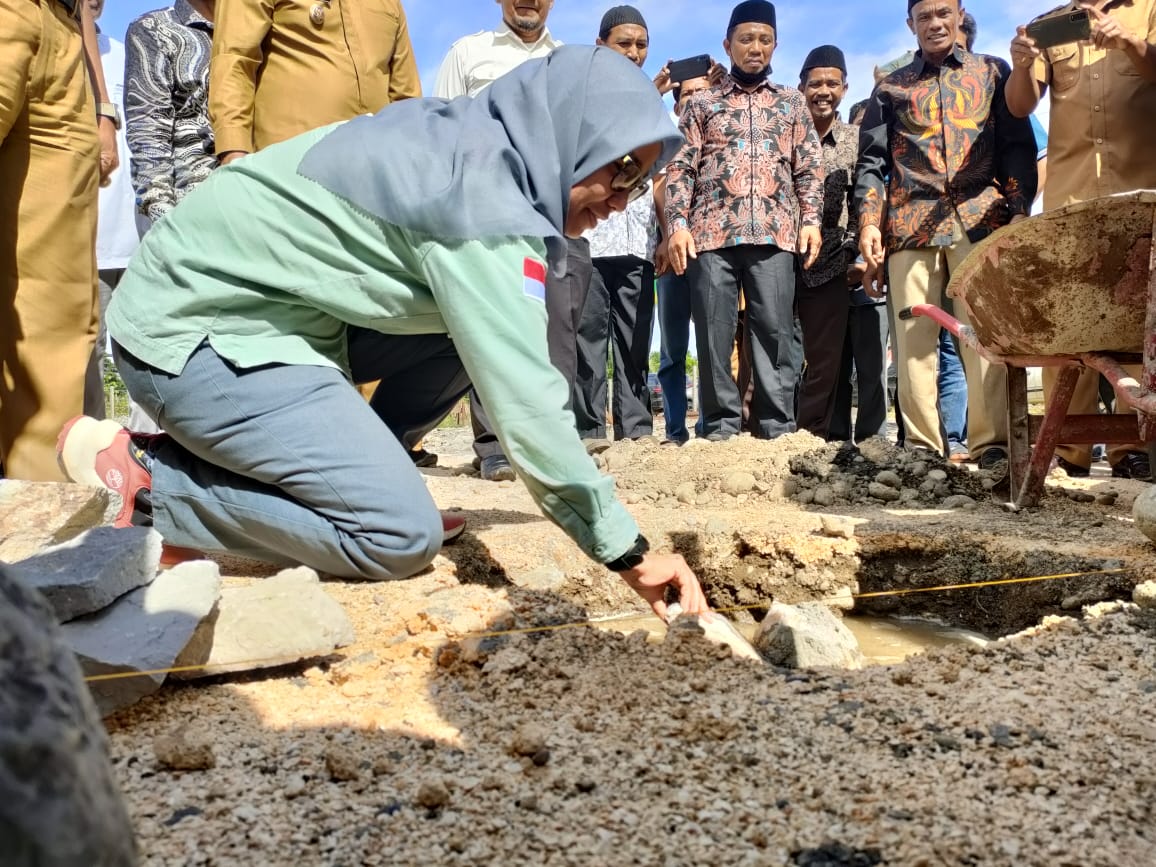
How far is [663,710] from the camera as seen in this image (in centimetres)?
149

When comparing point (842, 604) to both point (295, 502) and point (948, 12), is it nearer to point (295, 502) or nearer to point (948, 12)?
point (295, 502)

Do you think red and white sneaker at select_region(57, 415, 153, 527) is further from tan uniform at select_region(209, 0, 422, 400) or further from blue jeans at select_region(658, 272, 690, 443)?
blue jeans at select_region(658, 272, 690, 443)

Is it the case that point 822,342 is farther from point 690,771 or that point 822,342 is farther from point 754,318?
point 690,771

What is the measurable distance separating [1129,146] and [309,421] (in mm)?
3220

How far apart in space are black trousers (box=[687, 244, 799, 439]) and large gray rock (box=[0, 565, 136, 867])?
3.85 meters

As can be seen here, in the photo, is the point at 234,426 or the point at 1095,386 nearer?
the point at 234,426

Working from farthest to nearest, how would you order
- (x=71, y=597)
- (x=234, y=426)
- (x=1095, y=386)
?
(x=1095, y=386)
(x=234, y=426)
(x=71, y=597)

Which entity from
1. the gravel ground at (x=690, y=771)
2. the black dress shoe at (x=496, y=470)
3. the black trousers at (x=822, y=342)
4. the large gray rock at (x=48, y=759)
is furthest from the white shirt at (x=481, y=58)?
the large gray rock at (x=48, y=759)

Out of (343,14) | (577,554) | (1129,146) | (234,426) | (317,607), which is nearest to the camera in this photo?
(317,607)

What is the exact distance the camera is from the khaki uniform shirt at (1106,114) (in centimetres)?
338

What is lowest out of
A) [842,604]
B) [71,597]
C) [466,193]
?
[842,604]

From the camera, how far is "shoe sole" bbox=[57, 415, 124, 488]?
230cm

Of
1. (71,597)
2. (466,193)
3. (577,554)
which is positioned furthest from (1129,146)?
(71,597)

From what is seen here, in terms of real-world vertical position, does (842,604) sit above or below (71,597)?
below
